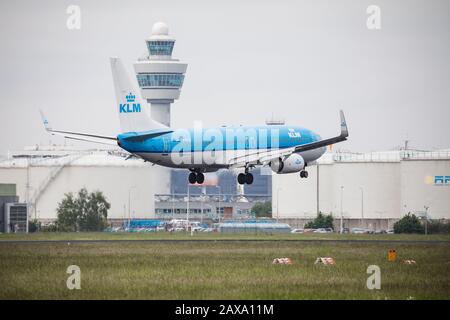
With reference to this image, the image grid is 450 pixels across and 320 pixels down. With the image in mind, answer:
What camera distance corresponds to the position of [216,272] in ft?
204

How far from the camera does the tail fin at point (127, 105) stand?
314 ft

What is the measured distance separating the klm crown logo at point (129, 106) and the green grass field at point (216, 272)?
14459 mm

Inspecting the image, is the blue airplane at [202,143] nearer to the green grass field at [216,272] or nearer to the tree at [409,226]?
the green grass field at [216,272]

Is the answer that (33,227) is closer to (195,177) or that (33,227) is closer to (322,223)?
(195,177)

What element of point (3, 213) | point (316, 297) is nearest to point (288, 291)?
point (316, 297)

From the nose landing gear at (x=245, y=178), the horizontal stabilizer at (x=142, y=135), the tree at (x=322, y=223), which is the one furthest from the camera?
the tree at (x=322, y=223)

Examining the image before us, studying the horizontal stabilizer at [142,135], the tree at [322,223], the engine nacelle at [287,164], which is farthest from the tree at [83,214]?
the engine nacelle at [287,164]

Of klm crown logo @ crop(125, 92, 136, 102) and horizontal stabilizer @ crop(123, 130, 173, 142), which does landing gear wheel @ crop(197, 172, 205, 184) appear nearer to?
horizontal stabilizer @ crop(123, 130, 173, 142)

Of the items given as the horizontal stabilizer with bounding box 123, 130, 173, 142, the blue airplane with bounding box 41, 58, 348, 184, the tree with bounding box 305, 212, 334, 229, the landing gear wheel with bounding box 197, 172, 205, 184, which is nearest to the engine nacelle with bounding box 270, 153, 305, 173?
the blue airplane with bounding box 41, 58, 348, 184

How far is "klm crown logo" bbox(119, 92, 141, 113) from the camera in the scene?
96.2m

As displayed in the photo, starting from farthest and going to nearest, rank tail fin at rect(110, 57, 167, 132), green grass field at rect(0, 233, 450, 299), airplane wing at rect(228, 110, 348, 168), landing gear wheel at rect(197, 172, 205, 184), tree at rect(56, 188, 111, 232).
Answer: tree at rect(56, 188, 111, 232), landing gear wheel at rect(197, 172, 205, 184), airplane wing at rect(228, 110, 348, 168), tail fin at rect(110, 57, 167, 132), green grass field at rect(0, 233, 450, 299)

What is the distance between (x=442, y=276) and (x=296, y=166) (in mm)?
39458

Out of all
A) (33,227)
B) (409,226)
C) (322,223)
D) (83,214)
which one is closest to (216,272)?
(409,226)

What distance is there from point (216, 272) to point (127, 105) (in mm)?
37049
